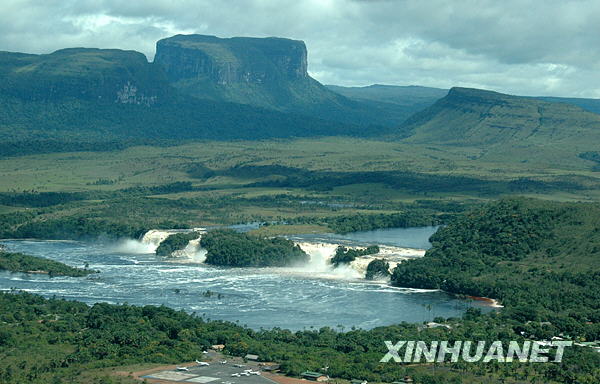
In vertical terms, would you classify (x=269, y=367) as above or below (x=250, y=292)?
above

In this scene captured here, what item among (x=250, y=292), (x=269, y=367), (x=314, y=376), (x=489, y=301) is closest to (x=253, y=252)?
(x=250, y=292)

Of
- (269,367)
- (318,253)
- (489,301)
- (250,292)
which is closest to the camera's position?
(269,367)

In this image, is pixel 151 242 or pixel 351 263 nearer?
pixel 351 263

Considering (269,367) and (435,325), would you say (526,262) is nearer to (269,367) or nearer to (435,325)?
(435,325)

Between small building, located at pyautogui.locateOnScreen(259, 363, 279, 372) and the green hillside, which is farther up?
the green hillside

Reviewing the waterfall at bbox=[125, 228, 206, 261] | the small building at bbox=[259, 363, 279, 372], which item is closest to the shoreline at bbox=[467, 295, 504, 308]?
the small building at bbox=[259, 363, 279, 372]

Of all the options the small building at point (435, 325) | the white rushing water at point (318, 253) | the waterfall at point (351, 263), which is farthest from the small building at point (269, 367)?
the white rushing water at point (318, 253)

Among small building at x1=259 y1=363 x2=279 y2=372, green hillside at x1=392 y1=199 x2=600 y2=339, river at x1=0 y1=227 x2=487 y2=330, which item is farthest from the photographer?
green hillside at x1=392 y1=199 x2=600 y2=339

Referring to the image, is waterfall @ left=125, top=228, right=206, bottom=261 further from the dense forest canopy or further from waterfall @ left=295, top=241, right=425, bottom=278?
waterfall @ left=295, top=241, right=425, bottom=278

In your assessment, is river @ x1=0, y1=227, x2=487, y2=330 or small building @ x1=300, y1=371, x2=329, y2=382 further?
river @ x1=0, y1=227, x2=487, y2=330
